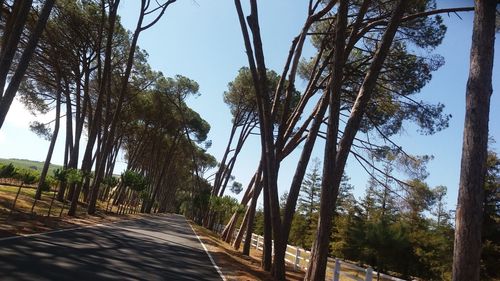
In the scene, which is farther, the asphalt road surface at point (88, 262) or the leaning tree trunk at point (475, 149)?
the asphalt road surface at point (88, 262)

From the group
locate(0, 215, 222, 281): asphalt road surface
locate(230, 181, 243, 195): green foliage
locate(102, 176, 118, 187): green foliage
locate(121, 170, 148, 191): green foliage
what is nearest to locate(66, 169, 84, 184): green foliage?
locate(0, 215, 222, 281): asphalt road surface

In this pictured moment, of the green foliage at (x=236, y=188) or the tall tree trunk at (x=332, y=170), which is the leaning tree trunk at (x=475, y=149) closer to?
the tall tree trunk at (x=332, y=170)

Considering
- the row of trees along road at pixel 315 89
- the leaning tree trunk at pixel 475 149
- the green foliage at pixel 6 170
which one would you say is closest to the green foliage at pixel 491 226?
the row of trees along road at pixel 315 89

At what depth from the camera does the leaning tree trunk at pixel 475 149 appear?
5.89 m

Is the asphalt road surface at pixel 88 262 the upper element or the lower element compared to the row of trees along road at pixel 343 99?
lower

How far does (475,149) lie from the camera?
6.19 m

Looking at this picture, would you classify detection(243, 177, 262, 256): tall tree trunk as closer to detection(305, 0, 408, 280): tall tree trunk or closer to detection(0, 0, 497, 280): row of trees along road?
detection(0, 0, 497, 280): row of trees along road

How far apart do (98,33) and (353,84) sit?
50.2 feet

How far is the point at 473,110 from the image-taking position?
6422 millimetres

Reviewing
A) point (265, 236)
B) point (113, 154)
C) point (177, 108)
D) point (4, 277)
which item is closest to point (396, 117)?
point (265, 236)

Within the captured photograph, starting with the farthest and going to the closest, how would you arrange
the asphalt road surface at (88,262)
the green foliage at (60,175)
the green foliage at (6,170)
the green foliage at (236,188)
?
1. the green foliage at (236,188)
2. the green foliage at (60,175)
3. the green foliage at (6,170)
4. the asphalt road surface at (88,262)

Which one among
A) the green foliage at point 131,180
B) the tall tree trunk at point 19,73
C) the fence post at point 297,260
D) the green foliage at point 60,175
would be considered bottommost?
the fence post at point 297,260

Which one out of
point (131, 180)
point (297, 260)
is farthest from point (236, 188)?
point (297, 260)

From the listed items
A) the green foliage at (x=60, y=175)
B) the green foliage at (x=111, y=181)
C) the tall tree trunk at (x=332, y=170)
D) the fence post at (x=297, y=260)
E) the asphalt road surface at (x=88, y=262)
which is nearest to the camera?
the asphalt road surface at (x=88, y=262)
